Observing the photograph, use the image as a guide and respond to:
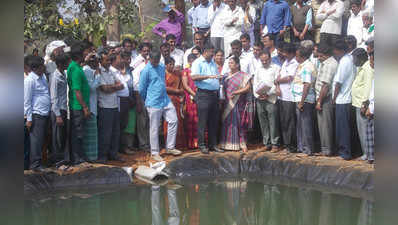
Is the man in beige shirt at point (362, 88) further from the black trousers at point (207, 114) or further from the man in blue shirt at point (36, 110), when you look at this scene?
the man in blue shirt at point (36, 110)

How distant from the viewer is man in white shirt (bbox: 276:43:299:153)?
30.6ft

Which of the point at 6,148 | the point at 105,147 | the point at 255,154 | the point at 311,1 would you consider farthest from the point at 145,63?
the point at 6,148

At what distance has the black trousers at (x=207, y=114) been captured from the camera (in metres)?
9.58

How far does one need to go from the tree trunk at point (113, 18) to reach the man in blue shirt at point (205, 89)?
2176 mm

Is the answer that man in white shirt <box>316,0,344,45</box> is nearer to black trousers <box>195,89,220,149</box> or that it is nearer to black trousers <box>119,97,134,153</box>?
black trousers <box>195,89,220,149</box>

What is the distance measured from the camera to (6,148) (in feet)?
15.1

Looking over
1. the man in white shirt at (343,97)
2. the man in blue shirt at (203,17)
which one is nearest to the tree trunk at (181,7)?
the man in blue shirt at (203,17)

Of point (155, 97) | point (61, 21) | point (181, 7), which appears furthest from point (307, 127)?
point (61, 21)

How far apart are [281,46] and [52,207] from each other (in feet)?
15.4

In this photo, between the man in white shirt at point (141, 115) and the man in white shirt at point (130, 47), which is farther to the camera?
the man in white shirt at point (130, 47)

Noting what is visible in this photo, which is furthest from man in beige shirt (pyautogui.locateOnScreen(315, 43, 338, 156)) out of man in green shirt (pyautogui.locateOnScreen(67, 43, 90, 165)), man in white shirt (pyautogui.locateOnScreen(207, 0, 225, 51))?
man in green shirt (pyautogui.locateOnScreen(67, 43, 90, 165))

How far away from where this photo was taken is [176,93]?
9.78m

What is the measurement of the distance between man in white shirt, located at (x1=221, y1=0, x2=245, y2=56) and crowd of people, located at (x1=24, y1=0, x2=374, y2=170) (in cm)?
2

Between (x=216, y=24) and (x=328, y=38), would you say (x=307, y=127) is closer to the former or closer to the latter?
(x=328, y=38)
